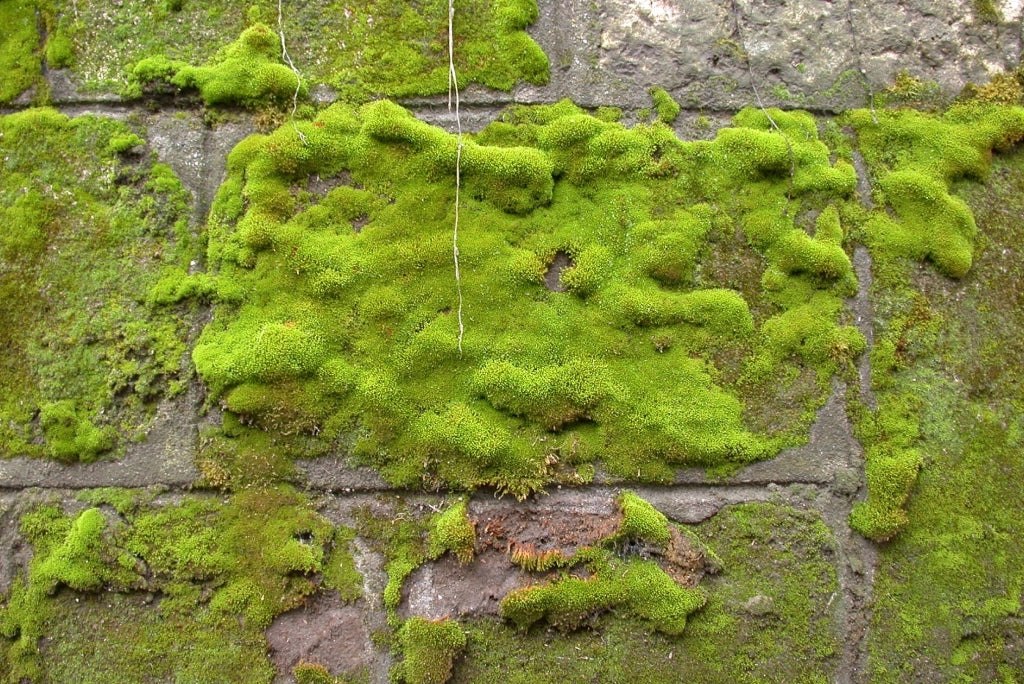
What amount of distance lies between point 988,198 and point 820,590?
2003 millimetres

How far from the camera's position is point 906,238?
10.5 feet

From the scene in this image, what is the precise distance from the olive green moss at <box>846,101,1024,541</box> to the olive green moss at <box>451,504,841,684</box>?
1.38 ft

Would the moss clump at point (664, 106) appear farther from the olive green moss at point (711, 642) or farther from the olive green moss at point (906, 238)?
the olive green moss at point (711, 642)

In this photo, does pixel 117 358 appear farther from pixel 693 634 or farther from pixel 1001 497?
pixel 1001 497

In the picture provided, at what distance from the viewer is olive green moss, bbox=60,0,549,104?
3295mm

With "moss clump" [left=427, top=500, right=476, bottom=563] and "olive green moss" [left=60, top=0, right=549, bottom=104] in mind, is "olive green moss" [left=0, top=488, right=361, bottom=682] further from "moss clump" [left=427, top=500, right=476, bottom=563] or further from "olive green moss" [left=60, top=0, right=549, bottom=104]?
"olive green moss" [left=60, top=0, right=549, bottom=104]

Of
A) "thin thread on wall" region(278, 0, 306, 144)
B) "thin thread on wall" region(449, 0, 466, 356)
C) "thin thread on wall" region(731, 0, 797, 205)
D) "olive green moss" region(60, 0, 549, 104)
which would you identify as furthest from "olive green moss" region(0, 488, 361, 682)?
"thin thread on wall" region(731, 0, 797, 205)

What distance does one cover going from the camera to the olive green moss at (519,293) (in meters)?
2.98

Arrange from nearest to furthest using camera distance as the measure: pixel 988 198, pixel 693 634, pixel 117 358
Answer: pixel 693 634 < pixel 117 358 < pixel 988 198

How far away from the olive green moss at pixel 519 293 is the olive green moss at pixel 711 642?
1.79 ft

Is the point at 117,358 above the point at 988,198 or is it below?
below

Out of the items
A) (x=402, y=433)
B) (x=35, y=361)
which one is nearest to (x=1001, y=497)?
(x=402, y=433)

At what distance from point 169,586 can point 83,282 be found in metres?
1.40

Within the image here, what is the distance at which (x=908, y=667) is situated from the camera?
2867 mm
